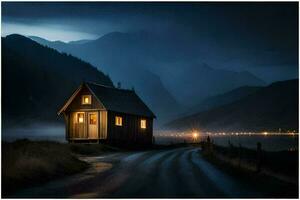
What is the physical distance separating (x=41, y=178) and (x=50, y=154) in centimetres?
522

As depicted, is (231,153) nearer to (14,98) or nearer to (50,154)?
(50,154)

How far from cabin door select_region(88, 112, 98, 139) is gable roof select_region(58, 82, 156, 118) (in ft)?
6.97

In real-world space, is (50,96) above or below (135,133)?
above

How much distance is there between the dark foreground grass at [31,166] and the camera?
20.4 metres

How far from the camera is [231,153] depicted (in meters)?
37.4

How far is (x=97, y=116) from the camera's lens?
57375mm

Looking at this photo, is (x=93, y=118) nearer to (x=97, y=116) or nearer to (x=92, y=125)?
(x=92, y=125)

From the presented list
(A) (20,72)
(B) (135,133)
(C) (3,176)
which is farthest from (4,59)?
(C) (3,176)

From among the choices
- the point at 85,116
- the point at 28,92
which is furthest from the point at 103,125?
the point at 28,92

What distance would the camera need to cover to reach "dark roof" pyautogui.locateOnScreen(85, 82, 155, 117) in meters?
58.3

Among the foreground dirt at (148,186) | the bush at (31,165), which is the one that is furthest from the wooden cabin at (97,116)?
the foreground dirt at (148,186)

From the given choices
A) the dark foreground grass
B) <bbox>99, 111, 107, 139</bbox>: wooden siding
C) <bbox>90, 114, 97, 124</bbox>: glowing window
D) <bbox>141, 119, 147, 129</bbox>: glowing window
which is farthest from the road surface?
<bbox>141, 119, 147, 129</bbox>: glowing window

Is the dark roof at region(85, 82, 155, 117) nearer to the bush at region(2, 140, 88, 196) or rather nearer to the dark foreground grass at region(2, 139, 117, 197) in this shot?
the dark foreground grass at region(2, 139, 117, 197)

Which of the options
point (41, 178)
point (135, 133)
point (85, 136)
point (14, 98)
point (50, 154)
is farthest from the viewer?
point (14, 98)
